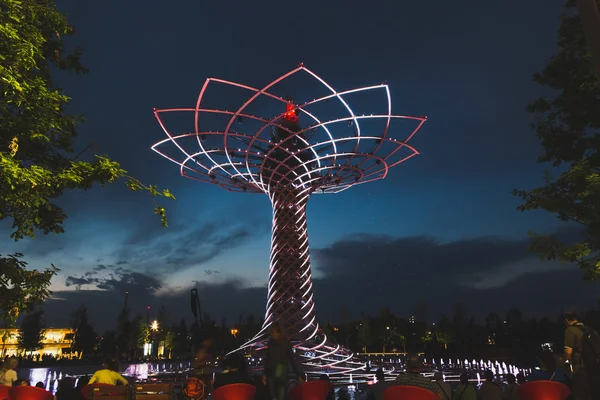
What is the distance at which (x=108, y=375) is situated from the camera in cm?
665

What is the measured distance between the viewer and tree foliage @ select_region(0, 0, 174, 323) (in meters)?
6.76

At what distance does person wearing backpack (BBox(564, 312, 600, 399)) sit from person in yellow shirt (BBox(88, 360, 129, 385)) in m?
6.66

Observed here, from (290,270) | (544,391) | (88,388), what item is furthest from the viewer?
(290,270)

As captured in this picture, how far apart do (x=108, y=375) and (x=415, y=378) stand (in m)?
4.78

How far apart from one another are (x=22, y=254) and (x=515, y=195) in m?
13.4

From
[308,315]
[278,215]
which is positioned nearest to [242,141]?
[278,215]

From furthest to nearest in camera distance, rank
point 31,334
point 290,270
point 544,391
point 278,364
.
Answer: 1. point 31,334
2. point 290,270
3. point 278,364
4. point 544,391

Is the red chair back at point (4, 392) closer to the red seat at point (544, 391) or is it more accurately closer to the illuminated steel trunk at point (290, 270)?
the red seat at point (544, 391)

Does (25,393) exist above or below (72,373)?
above

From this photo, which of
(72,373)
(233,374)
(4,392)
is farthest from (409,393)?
(72,373)

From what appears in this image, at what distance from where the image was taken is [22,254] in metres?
8.05

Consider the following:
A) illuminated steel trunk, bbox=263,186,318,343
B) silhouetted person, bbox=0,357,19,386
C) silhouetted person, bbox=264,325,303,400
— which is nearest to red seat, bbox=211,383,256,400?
silhouetted person, bbox=264,325,303,400

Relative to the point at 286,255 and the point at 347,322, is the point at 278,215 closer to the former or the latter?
the point at 286,255

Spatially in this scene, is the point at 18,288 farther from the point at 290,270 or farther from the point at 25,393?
the point at 290,270
